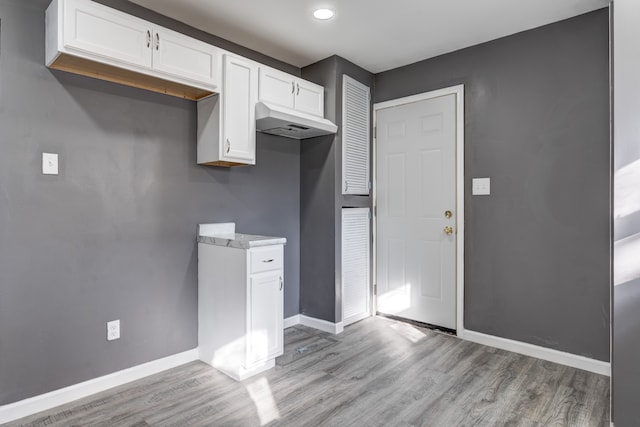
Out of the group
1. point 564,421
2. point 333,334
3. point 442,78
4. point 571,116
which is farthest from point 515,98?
point 333,334

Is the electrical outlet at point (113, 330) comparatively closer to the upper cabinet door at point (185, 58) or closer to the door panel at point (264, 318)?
the door panel at point (264, 318)

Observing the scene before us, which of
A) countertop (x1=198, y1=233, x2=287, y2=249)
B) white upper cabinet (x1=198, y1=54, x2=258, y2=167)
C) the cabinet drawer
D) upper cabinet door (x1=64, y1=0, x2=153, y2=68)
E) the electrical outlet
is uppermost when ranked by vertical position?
upper cabinet door (x1=64, y1=0, x2=153, y2=68)

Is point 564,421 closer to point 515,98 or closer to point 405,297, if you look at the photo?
point 405,297

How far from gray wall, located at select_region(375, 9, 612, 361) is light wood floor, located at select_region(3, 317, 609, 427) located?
37 centimetres

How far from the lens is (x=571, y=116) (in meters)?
2.71

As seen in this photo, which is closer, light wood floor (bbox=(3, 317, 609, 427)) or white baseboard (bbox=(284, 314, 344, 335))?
light wood floor (bbox=(3, 317, 609, 427))

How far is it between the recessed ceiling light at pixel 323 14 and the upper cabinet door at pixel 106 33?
1154 millimetres

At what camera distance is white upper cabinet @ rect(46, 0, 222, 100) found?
1.99 m

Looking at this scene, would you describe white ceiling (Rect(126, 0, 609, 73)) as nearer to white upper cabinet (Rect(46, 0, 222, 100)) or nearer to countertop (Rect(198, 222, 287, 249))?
white upper cabinet (Rect(46, 0, 222, 100))

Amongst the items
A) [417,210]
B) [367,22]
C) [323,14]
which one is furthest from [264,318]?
[367,22]

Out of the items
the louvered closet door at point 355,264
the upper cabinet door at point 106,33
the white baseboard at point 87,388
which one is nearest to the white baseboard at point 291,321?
the louvered closet door at point 355,264

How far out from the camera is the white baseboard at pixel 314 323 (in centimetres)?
340

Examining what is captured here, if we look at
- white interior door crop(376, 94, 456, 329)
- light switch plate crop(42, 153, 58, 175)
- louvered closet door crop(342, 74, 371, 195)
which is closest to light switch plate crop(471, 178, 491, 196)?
white interior door crop(376, 94, 456, 329)

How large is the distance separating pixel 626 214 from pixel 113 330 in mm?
3044
